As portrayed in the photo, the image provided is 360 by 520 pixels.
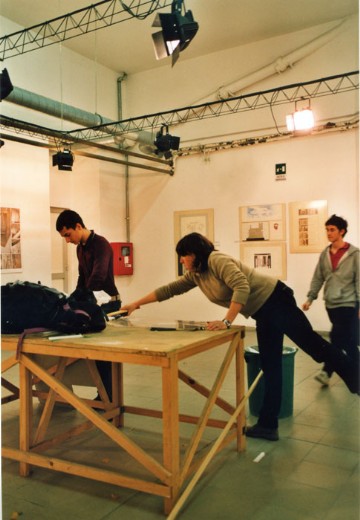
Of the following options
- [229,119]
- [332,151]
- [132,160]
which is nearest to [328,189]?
[332,151]

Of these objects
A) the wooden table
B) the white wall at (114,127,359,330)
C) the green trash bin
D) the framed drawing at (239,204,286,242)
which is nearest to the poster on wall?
the white wall at (114,127,359,330)

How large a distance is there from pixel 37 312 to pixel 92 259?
107 centimetres

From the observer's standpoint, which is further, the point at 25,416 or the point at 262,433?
the point at 262,433

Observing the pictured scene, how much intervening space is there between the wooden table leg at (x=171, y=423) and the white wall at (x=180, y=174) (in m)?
4.24

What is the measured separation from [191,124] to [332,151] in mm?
2691

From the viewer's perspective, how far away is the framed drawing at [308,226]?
7.42m

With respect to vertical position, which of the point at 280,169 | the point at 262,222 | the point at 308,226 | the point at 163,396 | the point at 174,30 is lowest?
the point at 163,396

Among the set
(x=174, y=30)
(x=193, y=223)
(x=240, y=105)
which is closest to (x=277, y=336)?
(x=174, y=30)

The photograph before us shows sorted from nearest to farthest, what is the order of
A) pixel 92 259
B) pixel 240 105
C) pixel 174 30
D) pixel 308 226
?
pixel 92 259 → pixel 174 30 → pixel 308 226 → pixel 240 105

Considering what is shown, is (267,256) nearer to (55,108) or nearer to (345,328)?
(345,328)

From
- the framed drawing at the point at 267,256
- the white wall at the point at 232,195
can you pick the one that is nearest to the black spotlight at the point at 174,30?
the white wall at the point at 232,195

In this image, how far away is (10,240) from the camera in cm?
677

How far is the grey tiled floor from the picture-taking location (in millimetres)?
2293

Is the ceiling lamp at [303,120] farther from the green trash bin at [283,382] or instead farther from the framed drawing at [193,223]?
the green trash bin at [283,382]
